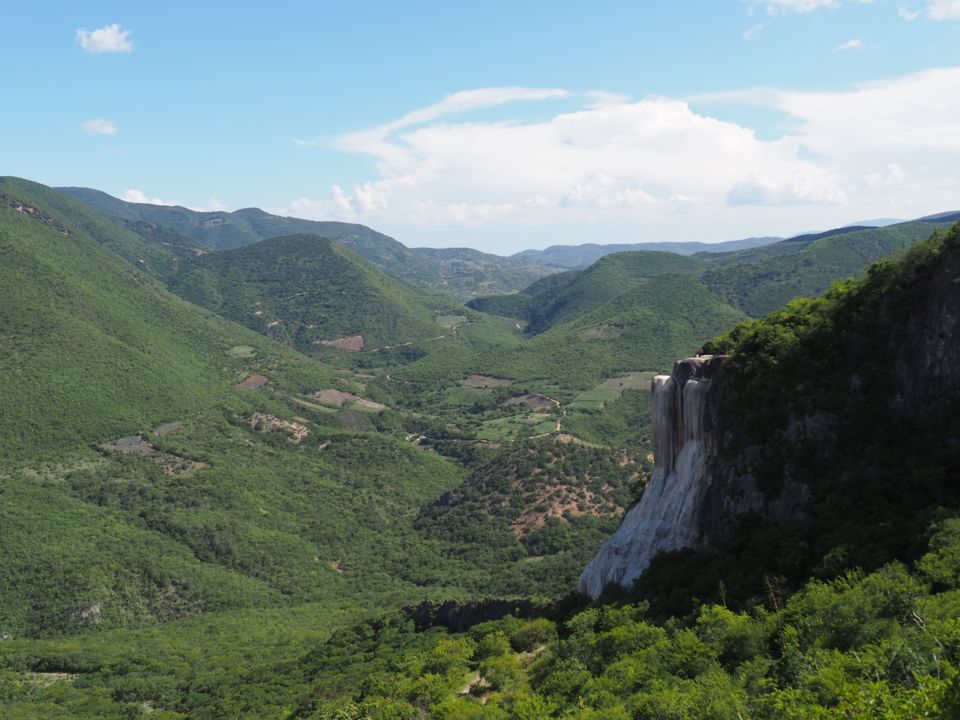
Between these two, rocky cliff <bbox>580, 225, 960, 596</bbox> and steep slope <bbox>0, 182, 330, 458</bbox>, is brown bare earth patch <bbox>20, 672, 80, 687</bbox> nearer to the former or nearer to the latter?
steep slope <bbox>0, 182, 330, 458</bbox>

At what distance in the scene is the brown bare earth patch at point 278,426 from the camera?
17085 cm

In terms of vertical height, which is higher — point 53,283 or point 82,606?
point 53,283

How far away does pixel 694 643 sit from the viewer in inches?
1212

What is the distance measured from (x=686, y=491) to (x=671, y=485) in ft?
6.60

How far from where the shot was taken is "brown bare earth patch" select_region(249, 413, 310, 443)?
6726 inches

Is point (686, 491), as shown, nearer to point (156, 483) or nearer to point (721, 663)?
point (721, 663)

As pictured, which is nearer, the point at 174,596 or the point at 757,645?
the point at 757,645

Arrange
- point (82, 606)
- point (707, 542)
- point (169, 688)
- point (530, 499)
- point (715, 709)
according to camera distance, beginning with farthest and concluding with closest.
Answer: point (530, 499), point (82, 606), point (169, 688), point (707, 542), point (715, 709)

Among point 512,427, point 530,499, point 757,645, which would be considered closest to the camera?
point 757,645

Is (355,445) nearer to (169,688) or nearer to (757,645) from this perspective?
(169,688)

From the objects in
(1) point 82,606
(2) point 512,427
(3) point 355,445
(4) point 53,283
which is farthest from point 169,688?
(4) point 53,283

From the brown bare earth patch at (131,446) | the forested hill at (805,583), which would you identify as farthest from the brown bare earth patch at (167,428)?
the forested hill at (805,583)

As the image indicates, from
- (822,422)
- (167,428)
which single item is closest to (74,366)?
(167,428)

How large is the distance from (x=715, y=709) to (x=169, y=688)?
205 ft
